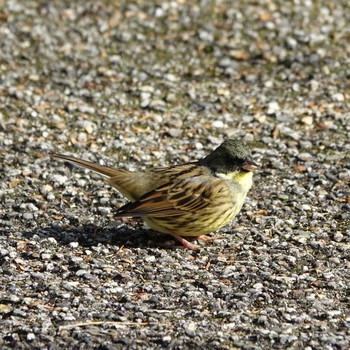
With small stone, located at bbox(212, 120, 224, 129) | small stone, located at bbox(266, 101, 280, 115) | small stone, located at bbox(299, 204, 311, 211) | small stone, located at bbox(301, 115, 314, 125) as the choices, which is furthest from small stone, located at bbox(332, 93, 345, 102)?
small stone, located at bbox(299, 204, 311, 211)

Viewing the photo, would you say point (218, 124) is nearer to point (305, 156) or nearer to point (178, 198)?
point (305, 156)

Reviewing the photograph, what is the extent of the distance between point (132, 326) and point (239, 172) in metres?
1.92

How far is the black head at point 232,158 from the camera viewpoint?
705 centimetres

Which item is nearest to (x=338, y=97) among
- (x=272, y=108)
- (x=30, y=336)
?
(x=272, y=108)

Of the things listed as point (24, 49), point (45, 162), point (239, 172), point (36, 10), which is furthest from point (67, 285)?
point (36, 10)

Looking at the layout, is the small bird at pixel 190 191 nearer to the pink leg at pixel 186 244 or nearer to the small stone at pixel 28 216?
the pink leg at pixel 186 244

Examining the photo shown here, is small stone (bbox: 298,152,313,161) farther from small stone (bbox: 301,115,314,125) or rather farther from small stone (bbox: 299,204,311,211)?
small stone (bbox: 299,204,311,211)

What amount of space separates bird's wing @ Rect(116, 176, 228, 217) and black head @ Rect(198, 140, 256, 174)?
121mm

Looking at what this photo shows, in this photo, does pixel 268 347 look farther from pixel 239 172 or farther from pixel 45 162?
pixel 45 162

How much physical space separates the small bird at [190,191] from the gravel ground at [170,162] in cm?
26

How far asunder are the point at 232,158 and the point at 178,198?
575 millimetres

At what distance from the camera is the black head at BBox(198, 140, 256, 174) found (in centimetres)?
705

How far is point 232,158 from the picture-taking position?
7.06 meters

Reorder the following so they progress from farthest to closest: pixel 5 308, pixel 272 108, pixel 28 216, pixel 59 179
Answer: pixel 272 108, pixel 59 179, pixel 28 216, pixel 5 308
